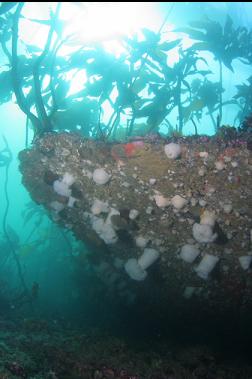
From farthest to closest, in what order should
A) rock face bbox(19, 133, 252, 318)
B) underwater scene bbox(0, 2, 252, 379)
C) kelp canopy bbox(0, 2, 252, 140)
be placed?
kelp canopy bbox(0, 2, 252, 140), rock face bbox(19, 133, 252, 318), underwater scene bbox(0, 2, 252, 379)

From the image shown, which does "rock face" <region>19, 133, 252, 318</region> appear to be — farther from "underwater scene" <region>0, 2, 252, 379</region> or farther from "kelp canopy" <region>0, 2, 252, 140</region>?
"kelp canopy" <region>0, 2, 252, 140</region>

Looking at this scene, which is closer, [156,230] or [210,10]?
[156,230]

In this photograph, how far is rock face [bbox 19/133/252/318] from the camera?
3965mm

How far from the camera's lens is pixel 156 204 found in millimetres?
4246

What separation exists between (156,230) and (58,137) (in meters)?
2.01

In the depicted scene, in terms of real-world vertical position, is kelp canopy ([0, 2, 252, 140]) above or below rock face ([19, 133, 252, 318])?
above

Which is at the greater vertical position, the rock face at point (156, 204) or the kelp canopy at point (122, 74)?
the kelp canopy at point (122, 74)

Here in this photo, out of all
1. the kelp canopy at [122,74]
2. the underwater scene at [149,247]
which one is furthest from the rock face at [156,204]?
the kelp canopy at [122,74]

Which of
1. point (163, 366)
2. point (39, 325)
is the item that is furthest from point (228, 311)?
point (39, 325)

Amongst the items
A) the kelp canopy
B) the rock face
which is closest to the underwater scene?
the rock face

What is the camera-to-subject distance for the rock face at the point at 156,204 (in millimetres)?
3965

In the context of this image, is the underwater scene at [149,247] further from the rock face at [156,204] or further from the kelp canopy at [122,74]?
the kelp canopy at [122,74]

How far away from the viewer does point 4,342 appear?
3867 mm

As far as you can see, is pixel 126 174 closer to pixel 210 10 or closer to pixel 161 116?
pixel 161 116
